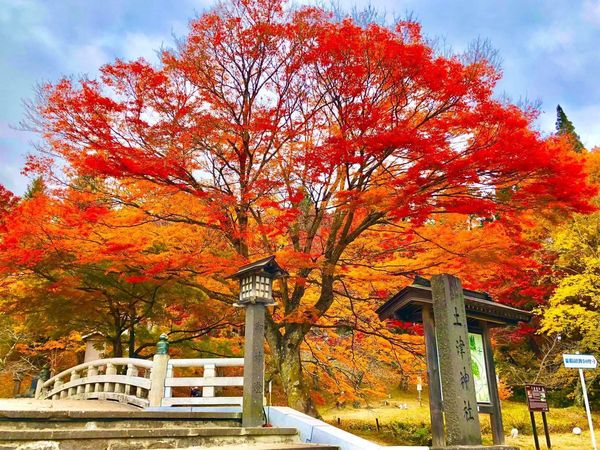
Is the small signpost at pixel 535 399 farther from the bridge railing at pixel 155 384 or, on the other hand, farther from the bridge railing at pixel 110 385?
the bridge railing at pixel 110 385

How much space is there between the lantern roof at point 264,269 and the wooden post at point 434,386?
9.75ft

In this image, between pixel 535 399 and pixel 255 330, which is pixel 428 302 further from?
pixel 535 399

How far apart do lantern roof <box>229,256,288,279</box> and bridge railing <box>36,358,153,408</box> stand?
3942 mm

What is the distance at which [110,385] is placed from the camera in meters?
12.5

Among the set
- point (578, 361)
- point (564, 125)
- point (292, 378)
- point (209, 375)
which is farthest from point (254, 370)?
point (564, 125)

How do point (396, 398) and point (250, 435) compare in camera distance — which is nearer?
point (250, 435)

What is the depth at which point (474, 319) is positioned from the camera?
26.1ft

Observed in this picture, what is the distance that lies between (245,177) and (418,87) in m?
5.28

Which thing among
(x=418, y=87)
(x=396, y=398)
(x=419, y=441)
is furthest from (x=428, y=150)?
(x=396, y=398)

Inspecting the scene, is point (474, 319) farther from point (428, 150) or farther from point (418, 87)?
point (418, 87)

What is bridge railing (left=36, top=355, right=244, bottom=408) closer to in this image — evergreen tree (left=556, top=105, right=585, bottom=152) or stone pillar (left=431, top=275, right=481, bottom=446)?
stone pillar (left=431, top=275, right=481, bottom=446)

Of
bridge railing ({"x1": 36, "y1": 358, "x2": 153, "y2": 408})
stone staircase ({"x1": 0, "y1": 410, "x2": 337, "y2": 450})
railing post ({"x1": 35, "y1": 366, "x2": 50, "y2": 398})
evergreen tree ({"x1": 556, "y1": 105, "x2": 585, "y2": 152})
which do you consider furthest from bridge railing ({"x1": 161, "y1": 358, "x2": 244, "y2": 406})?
evergreen tree ({"x1": 556, "y1": 105, "x2": 585, "y2": 152})

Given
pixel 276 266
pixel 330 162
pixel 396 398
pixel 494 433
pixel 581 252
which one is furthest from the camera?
pixel 396 398

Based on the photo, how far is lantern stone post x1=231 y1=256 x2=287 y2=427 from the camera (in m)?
7.75
